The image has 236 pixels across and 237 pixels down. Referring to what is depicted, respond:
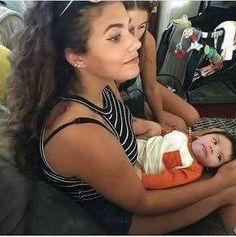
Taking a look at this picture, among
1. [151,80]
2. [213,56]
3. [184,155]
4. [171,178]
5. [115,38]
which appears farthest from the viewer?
[213,56]

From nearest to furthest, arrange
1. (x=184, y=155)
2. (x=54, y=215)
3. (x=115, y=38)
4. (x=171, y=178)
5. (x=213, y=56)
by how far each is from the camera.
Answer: (x=115, y=38)
(x=54, y=215)
(x=171, y=178)
(x=184, y=155)
(x=213, y=56)

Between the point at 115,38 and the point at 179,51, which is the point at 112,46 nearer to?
the point at 115,38

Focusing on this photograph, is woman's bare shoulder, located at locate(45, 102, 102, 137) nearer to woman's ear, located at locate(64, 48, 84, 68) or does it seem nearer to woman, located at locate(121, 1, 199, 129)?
woman's ear, located at locate(64, 48, 84, 68)

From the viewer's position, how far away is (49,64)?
2.62 feet

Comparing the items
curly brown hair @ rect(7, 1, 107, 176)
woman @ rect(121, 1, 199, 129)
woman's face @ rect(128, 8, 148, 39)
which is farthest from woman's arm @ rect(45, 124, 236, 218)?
woman @ rect(121, 1, 199, 129)

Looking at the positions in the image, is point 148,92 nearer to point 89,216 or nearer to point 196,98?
point 89,216

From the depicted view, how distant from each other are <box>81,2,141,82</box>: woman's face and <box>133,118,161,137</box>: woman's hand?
0.47 meters

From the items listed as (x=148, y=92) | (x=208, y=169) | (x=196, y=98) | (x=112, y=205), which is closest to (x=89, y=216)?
(x=112, y=205)

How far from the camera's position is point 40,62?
2.65 ft

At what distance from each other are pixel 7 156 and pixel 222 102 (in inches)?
66.0

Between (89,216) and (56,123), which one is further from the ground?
(56,123)

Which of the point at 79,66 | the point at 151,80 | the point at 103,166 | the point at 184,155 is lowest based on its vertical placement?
the point at 184,155

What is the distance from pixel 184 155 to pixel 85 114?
1.69 feet

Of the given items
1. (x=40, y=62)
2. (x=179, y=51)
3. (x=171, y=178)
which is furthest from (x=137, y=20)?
(x=179, y=51)
